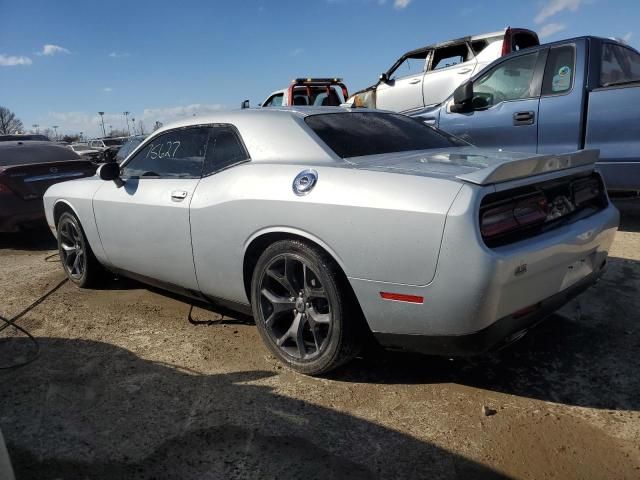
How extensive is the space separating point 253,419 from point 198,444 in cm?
29

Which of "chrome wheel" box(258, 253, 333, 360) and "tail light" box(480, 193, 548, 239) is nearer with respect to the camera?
"tail light" box(480, 193, 548, 239)

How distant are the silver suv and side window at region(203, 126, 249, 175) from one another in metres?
4.97

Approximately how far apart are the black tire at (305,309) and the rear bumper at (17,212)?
4653 millimetres

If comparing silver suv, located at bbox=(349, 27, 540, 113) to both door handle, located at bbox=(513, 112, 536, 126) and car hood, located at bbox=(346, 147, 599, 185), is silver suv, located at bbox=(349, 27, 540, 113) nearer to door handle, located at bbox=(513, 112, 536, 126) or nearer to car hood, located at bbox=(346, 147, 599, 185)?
door handle, located at bbox=(513, 112, 536, 126)

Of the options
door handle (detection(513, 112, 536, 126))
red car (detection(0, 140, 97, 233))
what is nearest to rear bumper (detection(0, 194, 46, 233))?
red car (detection(0, 140, 97, 233))

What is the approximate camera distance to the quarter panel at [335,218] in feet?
7.51

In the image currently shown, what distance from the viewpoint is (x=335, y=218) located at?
99.7 inches

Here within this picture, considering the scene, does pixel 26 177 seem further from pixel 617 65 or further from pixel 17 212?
pixel 617 65

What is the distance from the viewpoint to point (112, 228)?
13.2ft

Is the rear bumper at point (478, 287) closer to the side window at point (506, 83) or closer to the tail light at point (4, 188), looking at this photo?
the side window at point (506, 83)

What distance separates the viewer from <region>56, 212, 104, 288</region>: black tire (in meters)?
4.51

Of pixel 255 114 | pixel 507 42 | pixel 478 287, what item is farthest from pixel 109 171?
pixel 507 42

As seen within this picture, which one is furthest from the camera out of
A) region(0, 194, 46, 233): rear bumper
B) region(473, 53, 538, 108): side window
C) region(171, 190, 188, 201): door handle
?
region(0, 194, 46, 233): rear bumper

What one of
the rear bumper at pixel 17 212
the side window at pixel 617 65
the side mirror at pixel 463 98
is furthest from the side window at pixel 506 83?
the rear bumper at pixel 17 212
